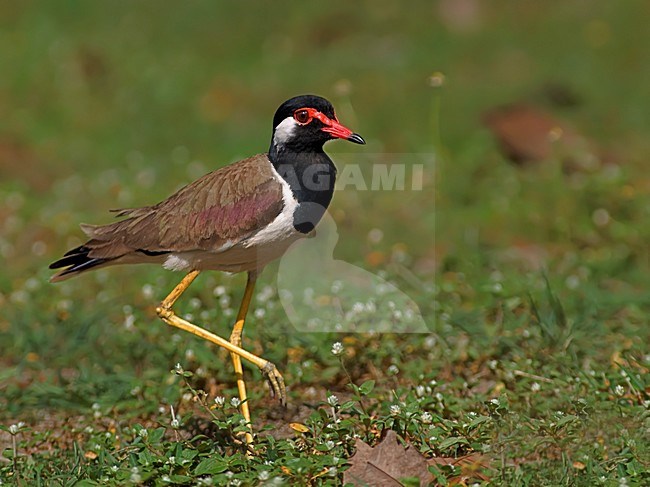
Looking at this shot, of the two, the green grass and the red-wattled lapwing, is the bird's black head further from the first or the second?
the green grass

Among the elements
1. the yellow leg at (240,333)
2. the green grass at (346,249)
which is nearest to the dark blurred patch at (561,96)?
the green grass at (346,249)

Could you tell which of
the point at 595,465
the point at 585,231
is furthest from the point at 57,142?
the point at 595,465

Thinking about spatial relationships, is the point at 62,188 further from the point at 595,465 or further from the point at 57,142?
the point at 595,465

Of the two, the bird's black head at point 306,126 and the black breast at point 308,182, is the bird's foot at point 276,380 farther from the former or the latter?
the bird's black head at point 306,126

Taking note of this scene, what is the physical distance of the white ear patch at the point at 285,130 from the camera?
420 cm

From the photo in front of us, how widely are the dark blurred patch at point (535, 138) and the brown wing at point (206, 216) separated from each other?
3.95m

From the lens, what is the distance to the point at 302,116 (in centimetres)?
420

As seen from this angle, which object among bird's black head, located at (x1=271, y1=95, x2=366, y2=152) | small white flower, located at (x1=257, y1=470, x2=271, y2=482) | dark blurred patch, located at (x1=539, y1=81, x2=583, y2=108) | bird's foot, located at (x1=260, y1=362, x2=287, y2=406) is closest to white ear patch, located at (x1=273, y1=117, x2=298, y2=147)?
bird's black head, located at (x1=271, y1=95, x2=366, y2=152)

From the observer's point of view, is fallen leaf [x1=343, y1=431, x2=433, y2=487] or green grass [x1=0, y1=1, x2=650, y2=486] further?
green grass [x1=0, y1=1, x2=650, y2=486]

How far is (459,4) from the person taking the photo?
10.3 m

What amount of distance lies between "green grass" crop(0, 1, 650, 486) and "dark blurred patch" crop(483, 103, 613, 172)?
0.54ft

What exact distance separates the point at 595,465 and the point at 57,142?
6312 millimetres

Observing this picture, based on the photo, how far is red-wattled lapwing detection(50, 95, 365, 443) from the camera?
13.4 ft

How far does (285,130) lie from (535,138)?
4368 mm
